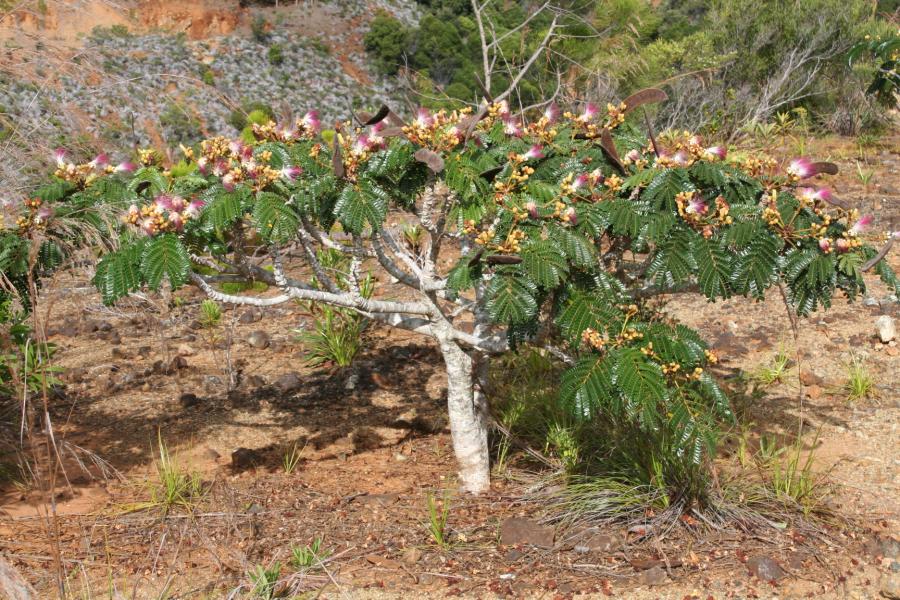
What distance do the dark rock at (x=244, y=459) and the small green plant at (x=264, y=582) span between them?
1.08m

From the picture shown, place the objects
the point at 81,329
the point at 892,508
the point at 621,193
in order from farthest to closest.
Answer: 1. the point at 81,329
2. the point at 892,508
3. the point at 621,193

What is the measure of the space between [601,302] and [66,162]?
1.93m

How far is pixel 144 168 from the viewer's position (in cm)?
308

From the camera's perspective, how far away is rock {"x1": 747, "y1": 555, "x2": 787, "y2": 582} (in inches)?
112

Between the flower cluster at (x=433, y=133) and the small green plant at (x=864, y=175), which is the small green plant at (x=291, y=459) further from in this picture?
the small green plant at (x=864, y=175)

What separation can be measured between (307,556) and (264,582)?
329mm

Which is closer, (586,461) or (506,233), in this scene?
(506,233)

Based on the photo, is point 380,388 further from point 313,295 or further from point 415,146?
point 415,146

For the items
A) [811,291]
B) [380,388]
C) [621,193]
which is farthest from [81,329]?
[811,291]

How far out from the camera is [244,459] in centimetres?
388

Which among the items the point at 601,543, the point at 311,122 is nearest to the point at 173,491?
the point at 311,122

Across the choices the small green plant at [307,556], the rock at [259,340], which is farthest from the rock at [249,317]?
the small green plant at [307,556]

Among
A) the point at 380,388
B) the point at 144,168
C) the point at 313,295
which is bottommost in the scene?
the point at 380,388

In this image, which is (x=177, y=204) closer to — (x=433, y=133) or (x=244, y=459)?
(x=433, y=133)
